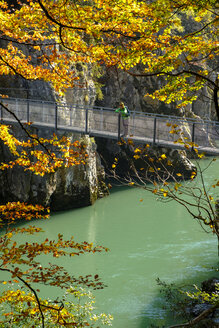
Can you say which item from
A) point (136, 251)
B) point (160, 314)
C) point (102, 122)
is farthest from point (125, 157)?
point (160, 314)

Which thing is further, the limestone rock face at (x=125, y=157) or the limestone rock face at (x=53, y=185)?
the limestone rock face at (x=125, y=157)

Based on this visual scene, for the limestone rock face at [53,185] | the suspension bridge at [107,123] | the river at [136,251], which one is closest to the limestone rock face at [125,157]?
the river at [136,251]

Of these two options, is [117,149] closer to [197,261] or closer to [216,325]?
[197,261]

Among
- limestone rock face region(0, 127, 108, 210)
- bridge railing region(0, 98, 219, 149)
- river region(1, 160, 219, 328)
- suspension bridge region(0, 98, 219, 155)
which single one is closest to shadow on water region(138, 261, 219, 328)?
river region(1, 160, 219, 328)

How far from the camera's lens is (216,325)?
6.16 m

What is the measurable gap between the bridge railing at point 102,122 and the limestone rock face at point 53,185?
103 centimetres

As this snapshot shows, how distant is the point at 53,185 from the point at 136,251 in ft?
16.2

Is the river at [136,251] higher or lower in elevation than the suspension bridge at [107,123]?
lower

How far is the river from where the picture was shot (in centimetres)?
884

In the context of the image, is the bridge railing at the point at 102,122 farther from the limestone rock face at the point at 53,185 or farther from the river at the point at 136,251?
the river at the point at 136,251

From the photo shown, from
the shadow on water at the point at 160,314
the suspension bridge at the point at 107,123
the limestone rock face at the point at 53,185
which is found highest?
the suspension bridge at the point at 107,123

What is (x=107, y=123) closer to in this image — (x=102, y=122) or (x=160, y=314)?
(x=102, y=122)

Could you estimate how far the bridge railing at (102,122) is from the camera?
12.5 meters

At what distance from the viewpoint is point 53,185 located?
15.8 meters
